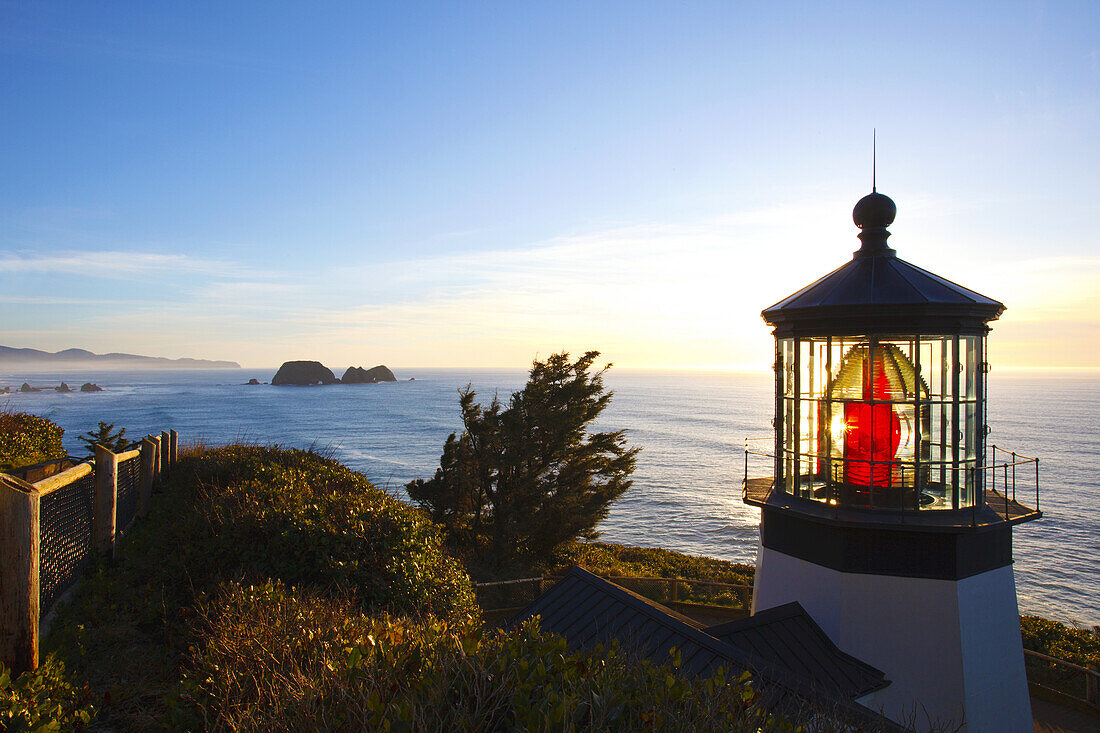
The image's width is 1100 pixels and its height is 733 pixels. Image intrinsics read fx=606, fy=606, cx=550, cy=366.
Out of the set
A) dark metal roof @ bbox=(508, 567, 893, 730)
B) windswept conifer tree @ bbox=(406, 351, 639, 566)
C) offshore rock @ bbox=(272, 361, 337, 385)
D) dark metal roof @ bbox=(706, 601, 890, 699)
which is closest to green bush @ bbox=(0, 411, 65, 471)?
dark metal roof @ bbox=(508, 567, 893, 730)

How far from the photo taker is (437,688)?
272 cm

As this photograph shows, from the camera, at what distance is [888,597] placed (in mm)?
6383

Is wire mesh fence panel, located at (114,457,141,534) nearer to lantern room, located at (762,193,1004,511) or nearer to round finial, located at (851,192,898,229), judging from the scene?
lantern room, located at (762,193,1004,511)

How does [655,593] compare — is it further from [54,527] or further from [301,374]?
[301,374]

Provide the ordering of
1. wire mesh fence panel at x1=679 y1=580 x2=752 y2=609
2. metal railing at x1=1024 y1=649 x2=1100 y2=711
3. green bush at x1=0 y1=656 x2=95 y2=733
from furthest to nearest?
wire mesh fence panel at x1=679 y1=580 x2=752 y2=609 < metal railing at x1=1024 y1=649 x2=1100 y2=711 < green bush at x1=0 y1=656 x2=95 y2=733

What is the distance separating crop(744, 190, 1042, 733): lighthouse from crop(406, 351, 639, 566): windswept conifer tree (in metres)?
11.3

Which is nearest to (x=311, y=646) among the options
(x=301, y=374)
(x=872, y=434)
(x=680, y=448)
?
(x=872, y=434)

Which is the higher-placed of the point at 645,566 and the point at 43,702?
the point at 43,702

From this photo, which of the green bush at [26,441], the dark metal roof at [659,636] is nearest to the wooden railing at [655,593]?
the dark metal roof at [659,636]

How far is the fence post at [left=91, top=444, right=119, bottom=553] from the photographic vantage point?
258 inches

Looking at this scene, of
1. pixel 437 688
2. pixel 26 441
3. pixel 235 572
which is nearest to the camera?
pixel 437 688

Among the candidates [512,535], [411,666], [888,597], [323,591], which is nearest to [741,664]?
[888,597]

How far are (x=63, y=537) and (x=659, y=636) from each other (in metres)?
5.49

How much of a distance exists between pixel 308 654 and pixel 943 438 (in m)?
6.49
